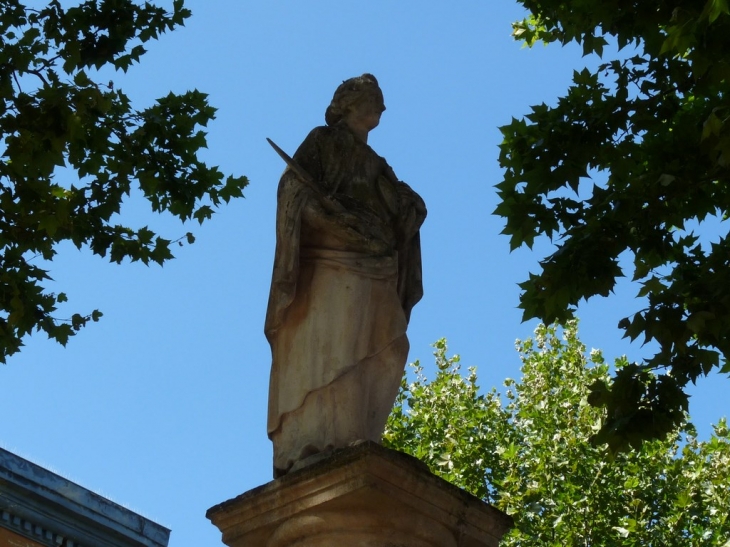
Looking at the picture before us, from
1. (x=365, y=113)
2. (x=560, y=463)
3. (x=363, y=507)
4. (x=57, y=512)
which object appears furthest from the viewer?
(x=560, y=463)

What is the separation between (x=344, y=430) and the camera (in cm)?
711

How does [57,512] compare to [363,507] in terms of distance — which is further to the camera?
[57,512]

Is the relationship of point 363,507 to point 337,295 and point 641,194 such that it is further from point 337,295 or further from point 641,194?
point 641,194

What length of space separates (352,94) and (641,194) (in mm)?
2121

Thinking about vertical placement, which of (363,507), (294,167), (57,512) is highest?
(57,512)

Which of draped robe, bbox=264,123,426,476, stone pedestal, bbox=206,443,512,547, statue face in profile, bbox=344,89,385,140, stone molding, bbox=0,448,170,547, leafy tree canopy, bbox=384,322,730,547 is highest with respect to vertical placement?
leafy tree canopy, bbox=384,322,730,547

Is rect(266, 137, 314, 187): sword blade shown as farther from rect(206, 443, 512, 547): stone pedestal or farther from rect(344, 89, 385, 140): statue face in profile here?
rect(206, 443, 512, 547): stone pedestal

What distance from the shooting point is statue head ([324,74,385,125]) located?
27.3ft

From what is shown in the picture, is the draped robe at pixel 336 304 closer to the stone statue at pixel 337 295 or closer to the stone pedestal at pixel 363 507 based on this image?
the stone statue at pixel 337 295

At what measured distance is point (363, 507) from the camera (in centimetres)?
652

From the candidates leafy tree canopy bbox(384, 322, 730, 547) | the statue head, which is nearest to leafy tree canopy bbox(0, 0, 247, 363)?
the statue head

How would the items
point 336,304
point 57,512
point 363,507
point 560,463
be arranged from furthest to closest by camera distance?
point 560,463 → point 57,512 → point 336,304 → point 363,507

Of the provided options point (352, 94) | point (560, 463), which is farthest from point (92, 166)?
point (560, 463)

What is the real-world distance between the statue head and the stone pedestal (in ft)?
8.27
